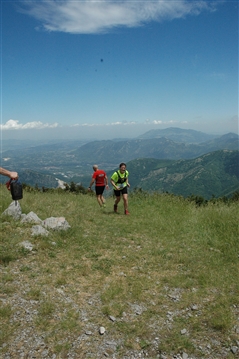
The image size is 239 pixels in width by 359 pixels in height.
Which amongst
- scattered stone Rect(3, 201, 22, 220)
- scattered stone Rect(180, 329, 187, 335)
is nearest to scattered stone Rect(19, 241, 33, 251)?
scattered stone Rect(3, 201, 22, 220)

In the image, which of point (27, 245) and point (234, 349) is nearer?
point (234, 349)

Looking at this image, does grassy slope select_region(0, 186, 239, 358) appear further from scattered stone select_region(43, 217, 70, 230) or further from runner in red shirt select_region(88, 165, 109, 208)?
runner in red shirt select_region(88, 165, 109, 208)

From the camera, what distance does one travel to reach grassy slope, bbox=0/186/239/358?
3717 millimetres

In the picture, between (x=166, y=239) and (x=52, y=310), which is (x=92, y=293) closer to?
(x=52, y=310)

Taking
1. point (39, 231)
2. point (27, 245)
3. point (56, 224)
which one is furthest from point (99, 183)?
point (27, 245)

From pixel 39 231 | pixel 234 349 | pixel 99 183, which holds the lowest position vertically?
pixel 234 349

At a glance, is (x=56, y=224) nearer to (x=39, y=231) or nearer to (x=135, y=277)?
(x=39, y=231)

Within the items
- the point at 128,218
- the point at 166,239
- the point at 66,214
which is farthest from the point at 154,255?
the point at 66,214

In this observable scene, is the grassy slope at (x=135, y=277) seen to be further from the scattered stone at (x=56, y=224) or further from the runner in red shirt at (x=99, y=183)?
the runner in red shirt at (x=99, y=183)

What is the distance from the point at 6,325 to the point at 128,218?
7174 millimetres

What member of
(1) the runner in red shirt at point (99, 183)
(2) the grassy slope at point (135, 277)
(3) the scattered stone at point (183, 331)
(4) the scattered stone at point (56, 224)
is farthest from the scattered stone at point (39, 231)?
(1) the runner in red shirt at point (99, 183)

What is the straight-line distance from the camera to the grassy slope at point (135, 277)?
3.72 meters

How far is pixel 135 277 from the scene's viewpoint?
17.7 ft

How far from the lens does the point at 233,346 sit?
136 inches
